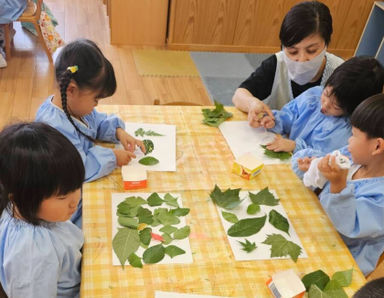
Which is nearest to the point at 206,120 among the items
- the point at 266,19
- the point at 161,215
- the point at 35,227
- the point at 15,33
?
the point at 161,215

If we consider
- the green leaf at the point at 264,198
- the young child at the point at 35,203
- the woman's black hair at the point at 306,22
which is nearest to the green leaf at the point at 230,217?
the green leaf at the point at 264,198

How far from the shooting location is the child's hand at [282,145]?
156 cm

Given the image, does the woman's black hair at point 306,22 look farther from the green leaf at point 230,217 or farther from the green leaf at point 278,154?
the green leaf at point 230,217

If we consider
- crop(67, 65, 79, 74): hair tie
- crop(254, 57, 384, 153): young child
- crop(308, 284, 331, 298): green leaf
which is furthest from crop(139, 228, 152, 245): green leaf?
crop(254, 57, 384, 153): young child

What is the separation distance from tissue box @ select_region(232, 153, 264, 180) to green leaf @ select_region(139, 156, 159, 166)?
28cm

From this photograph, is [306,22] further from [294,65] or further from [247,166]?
[247,166]

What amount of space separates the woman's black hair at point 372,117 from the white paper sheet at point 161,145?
2.14 ft

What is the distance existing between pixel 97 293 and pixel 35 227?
23cm

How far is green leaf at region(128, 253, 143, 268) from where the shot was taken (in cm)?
105

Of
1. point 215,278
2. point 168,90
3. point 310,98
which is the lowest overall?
point 168,90

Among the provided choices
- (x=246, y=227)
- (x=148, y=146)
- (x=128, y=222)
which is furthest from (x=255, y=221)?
(x=148, y=146)

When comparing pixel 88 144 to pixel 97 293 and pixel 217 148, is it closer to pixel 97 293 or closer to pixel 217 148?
pixel 217 148

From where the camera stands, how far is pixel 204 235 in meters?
1.17

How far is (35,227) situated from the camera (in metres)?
1.00
